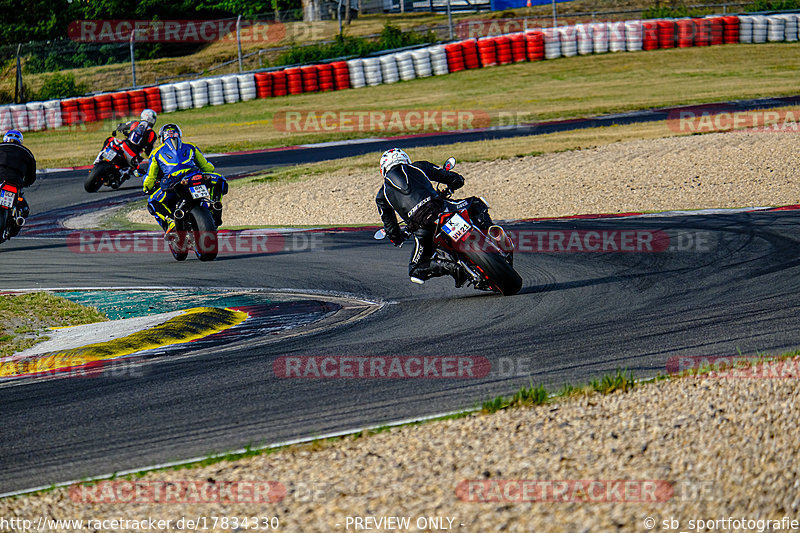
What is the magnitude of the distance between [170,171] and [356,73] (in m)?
23.5

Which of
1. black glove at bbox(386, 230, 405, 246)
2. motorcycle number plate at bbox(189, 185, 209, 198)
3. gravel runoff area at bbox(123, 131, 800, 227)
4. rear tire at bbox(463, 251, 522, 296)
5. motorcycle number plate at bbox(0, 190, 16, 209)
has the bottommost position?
gravel runoff area at bbox(123, 131, 800, 227)

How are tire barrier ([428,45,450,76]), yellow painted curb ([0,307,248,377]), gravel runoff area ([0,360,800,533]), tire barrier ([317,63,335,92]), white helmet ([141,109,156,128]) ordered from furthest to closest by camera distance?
tire barrier ([428,45,450,76]) → tire barrier ([317,63,335,92]) → white helmet ([141,109,156,128]) → yellow painted curb ([0,307,248,377]) → gravel runoff area ([0,360,800,533])

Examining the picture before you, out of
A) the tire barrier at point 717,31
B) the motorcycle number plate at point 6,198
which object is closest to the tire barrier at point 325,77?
the tire barrier at point 717,31

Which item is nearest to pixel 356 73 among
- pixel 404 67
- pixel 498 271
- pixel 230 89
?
pixel 404 67

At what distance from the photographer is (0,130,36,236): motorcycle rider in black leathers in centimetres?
1287

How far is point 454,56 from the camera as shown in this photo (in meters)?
35.7

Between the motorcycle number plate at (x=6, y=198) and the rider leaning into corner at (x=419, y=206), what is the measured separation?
258 inches

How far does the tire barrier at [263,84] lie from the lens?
3353 centimetres

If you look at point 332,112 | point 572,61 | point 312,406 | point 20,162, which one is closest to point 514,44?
point 572,61

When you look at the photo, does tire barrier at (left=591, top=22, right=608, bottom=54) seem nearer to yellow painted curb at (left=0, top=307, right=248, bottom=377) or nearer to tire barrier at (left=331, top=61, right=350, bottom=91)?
tire barrier at (left=331, top=61, right=350, bottom=91)

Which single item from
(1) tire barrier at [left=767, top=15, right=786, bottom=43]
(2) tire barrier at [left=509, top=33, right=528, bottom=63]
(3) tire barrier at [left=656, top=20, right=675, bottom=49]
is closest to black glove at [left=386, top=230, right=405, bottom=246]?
(2) tire barrier at [left=509, top=33, right=528, bottom=63]

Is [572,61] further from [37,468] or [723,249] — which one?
[37,468]

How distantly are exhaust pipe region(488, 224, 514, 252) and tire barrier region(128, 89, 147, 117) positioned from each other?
24.9m

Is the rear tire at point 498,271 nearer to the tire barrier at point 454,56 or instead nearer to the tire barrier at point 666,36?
the tire barrier at point 454,56
